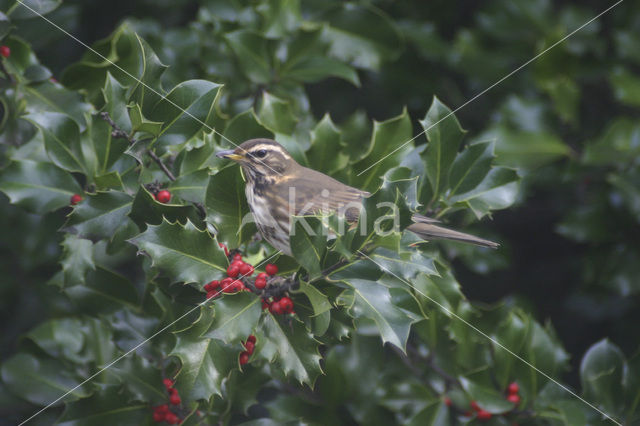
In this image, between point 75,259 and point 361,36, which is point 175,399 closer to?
point 75,259

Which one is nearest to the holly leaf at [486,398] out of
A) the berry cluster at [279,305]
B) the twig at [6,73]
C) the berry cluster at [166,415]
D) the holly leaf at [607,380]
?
the holly leaf at [607,380]

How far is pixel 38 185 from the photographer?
2457 millimetres

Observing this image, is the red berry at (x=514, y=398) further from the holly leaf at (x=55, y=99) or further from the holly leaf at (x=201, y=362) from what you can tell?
the holly leaf at (x=55, y=99)

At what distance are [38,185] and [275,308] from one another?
1.08 m

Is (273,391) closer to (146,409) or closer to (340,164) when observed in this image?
(146,409)

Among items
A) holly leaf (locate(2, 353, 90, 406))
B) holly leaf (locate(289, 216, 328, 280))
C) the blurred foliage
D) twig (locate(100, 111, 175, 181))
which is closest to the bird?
the blurred foliage

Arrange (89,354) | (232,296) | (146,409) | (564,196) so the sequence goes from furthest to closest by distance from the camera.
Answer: (564,196) < (89,354) < (146,409) < (232,296)

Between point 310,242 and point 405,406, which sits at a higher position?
point 310,242

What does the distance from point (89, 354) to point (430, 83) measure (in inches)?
104

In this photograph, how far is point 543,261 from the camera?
177 inches

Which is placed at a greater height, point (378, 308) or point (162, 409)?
point (378, 308)

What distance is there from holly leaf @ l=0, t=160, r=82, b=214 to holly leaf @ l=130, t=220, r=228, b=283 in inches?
26.0

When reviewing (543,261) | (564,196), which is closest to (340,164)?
(564,196)

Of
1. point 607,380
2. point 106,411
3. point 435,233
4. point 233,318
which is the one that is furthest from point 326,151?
point 607,380
